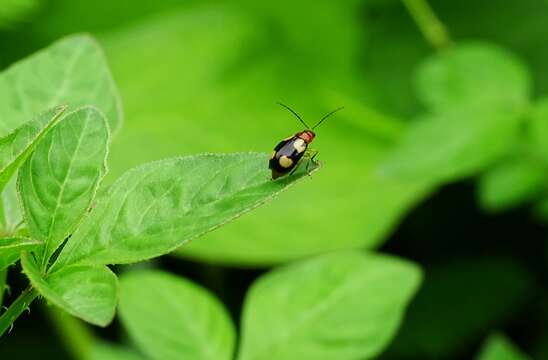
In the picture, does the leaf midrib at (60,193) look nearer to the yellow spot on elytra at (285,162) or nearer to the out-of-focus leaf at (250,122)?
the yellow spot on elytra at (285,162)

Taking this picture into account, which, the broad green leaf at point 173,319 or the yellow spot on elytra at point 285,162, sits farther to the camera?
the broad green leaf at point 173,319

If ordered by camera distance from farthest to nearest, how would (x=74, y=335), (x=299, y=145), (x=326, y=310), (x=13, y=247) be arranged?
(x=74, y=335) → (x=326, y=310) → (x=299, y=145) → (x=13, y=247)

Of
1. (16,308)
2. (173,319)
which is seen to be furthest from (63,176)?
(173,319)

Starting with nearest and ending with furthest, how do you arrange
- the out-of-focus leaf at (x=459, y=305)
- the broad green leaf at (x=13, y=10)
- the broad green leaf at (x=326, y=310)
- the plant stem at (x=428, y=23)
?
the broad green leaf at (x=326, y=310), the broad green leaf at (x=13, y=10), the out-of-focus leaf at (x=459, y=305), the plant stem at (x=428, y=23)

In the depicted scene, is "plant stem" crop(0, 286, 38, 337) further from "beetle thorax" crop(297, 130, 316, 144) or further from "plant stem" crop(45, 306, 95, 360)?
"plant stem" crop(45, 306, 95, 360)

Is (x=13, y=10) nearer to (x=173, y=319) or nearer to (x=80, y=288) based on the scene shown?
(x=173, y=319)

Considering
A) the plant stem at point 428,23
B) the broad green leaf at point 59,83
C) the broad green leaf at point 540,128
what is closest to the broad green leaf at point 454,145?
the broad green leaf at point 540,128
